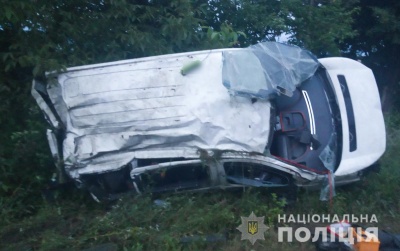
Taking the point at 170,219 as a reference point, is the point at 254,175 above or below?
above

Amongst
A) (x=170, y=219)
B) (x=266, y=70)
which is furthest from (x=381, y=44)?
(x=170, y=219)

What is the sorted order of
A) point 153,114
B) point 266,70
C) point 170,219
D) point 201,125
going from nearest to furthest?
point 170,219 → point 201,125 → point 153,114 → point 266,70

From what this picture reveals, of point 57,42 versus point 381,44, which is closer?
point 57,42

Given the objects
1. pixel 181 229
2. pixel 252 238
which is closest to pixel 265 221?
pixel 252 238

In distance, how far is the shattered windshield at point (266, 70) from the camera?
6613mm

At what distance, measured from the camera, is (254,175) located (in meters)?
6.75

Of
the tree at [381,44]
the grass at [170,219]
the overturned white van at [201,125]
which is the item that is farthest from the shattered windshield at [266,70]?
the tree at [381,44]

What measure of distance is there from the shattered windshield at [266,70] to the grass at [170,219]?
3.60ft

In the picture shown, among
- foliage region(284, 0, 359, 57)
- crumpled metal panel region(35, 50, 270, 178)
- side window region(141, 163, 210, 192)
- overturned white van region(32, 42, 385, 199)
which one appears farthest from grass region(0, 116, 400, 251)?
foliage region(284, 0, 359, 57)

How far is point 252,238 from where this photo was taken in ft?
19.9

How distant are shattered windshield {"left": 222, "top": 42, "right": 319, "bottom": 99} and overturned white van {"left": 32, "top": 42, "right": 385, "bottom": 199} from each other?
0.01 meters

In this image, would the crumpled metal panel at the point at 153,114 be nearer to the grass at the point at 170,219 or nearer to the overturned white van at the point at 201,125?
the overturned white van at the point at 201,125

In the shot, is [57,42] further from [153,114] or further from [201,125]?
[201,125]

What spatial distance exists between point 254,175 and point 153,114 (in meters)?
1.25
